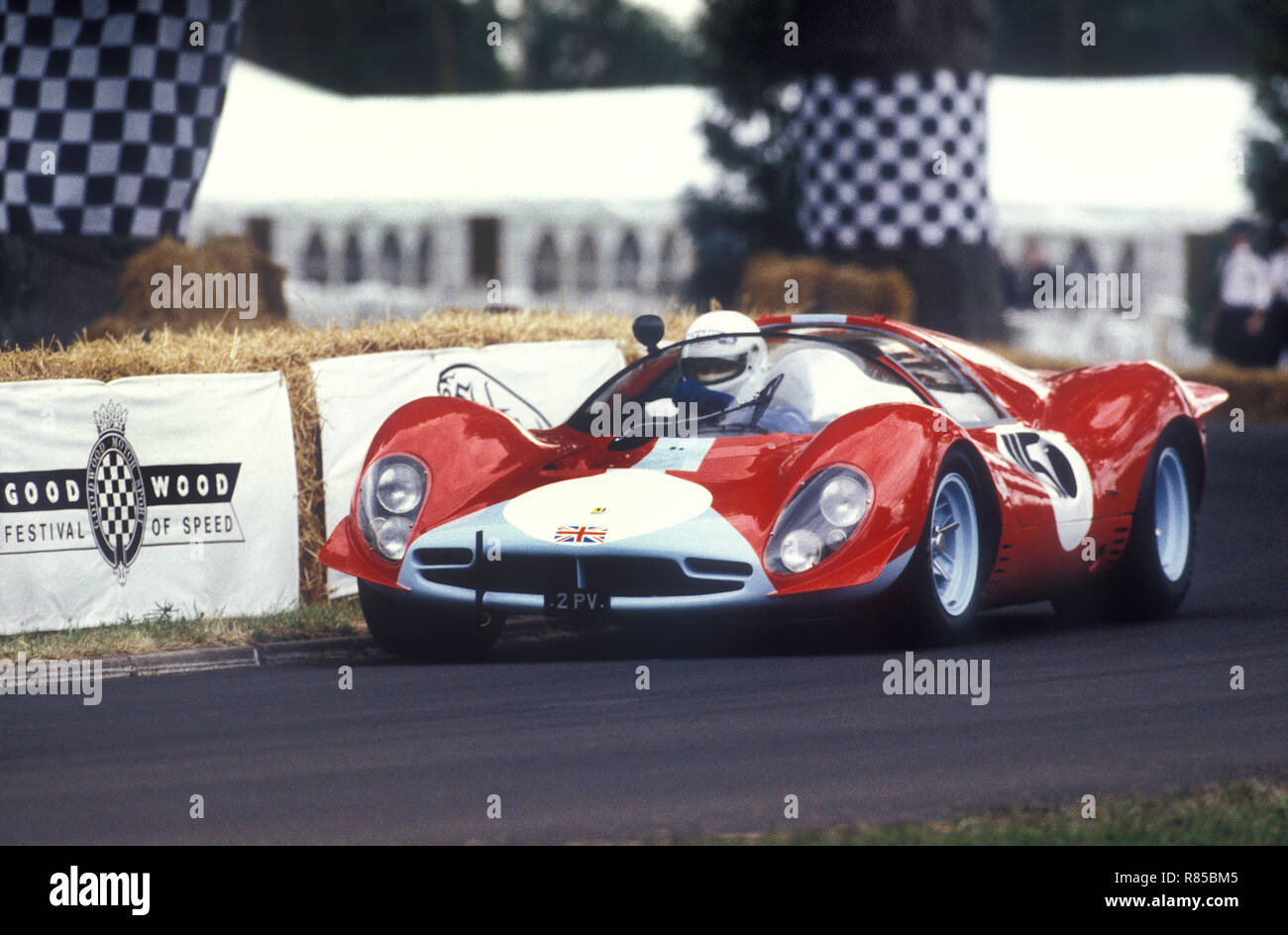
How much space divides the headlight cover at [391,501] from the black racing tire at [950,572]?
175 centimetres

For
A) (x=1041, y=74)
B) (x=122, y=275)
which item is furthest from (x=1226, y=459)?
(x=1041, y=74)

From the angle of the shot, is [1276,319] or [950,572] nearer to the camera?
[950,572]

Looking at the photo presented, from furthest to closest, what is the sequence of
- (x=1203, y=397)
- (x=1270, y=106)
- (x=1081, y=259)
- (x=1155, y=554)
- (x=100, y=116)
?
(x=1081, y=259)
(x=1270, y=106)
(x=100, y=116)
(x=1203, y=397)
(x=1155, y=554)

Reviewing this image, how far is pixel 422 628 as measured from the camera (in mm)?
7555

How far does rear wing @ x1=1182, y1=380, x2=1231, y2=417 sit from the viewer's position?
893 cm

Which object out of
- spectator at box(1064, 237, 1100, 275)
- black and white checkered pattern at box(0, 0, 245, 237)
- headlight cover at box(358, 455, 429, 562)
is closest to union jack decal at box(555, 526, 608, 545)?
headlight cover at box(358, 455, 429, 562)

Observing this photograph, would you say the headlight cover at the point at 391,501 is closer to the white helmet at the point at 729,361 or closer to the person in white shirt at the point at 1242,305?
the white helmet at the point at 729,361

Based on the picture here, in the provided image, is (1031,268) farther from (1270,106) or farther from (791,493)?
(791,493)

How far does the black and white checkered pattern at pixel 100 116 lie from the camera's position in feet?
42.5

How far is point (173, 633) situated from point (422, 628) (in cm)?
111

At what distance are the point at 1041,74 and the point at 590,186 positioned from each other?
34.7 m

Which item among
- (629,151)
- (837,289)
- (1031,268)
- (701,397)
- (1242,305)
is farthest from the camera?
(629,151)

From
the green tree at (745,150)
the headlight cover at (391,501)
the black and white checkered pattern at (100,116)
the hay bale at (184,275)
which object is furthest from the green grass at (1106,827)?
the green tree at (745,150)

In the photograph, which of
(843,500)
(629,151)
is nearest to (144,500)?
(843,500)
